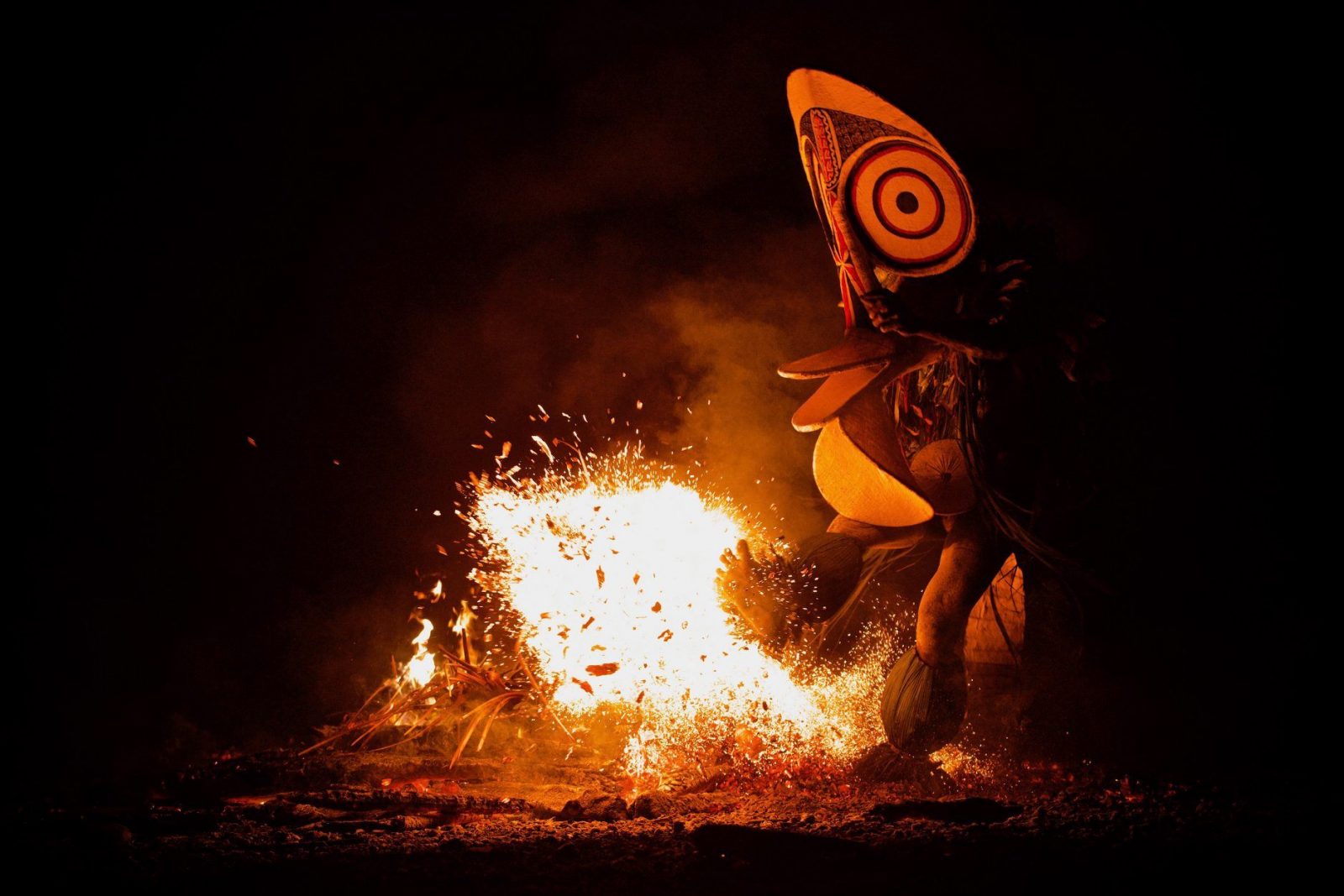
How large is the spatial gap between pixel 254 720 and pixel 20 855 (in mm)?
4139

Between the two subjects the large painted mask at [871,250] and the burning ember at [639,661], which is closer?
the large painted mask at [871,250]

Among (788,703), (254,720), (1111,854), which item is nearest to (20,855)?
(254,720)

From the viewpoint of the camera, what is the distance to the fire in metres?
7.27

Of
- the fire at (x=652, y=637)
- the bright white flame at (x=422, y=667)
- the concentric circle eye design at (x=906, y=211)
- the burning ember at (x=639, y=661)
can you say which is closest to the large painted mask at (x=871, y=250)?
the concentric circle eye design at (x=906, y=211)

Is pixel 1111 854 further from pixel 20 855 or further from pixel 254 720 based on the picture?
pixel 254 720

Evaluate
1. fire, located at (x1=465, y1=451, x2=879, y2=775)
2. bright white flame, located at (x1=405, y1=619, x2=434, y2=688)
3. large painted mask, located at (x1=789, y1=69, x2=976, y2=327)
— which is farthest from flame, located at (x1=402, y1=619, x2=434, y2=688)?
large painted mask, located at (x1=789, y1=69, x2=976, y2=327)

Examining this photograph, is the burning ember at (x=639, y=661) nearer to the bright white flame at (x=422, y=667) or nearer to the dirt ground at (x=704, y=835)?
the bright white flame at (x=422, y=667)

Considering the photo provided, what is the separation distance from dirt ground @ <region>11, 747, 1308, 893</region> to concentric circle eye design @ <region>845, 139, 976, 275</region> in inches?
129

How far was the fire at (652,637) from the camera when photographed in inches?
286

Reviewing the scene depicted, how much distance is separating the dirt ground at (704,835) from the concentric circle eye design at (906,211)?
3285mm

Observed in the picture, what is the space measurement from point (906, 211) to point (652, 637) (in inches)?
145

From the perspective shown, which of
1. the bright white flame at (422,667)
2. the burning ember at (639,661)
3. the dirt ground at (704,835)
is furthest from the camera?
the bright white flame at (422,667)

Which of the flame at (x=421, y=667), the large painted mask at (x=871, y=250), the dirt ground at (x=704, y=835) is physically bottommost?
the dirt ground at (x=704, y=835)

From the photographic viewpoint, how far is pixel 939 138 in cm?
646
